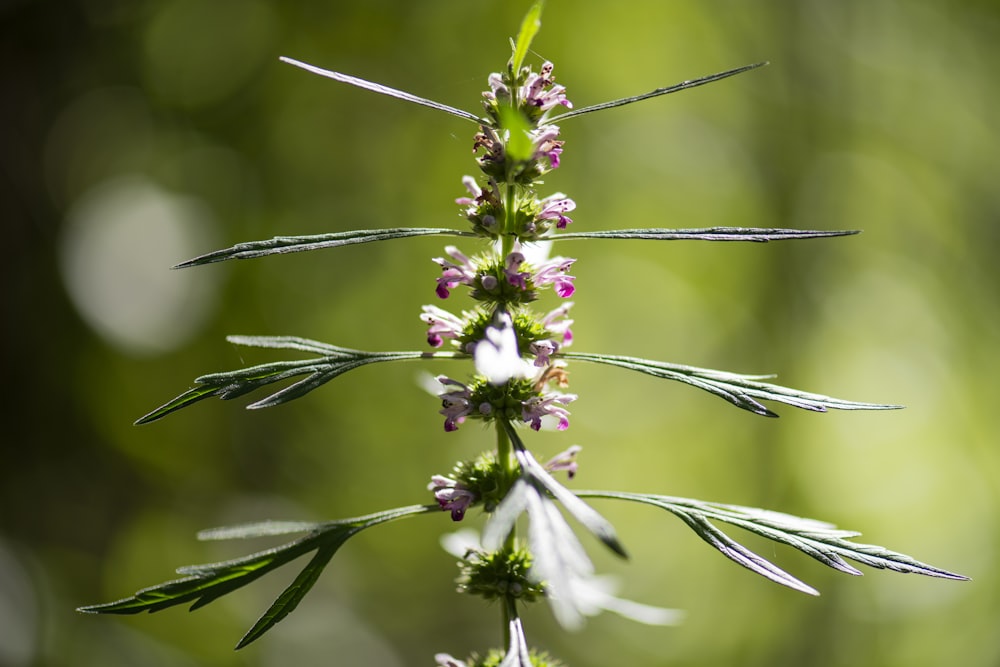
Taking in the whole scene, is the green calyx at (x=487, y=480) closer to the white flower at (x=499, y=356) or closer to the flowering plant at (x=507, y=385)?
the flowering plant at (x=507, y=385)

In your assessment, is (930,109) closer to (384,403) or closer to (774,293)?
(774,293)

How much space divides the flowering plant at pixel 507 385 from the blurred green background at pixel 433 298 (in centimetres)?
246

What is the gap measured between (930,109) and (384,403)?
3.24 meters

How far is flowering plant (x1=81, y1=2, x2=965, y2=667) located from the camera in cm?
62

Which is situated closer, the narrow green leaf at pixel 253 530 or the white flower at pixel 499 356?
the white flower at pixel 499 356

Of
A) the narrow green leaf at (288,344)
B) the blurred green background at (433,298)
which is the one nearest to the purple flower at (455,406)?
the narrow green leaf at (288,344)

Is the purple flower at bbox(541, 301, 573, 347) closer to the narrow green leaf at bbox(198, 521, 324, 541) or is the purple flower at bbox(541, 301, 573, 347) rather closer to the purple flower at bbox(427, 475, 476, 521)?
the purple flower at bbox(427, 475, 476, 521)

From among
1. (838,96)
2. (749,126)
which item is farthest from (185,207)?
(838,96)

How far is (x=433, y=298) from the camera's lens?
3.72 meters

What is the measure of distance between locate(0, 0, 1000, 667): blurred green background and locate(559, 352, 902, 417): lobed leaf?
2.60 m

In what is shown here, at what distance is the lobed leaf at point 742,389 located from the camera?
636 mm

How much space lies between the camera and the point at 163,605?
627mm

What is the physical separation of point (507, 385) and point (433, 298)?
299cm

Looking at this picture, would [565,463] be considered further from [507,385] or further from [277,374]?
[277,374]
